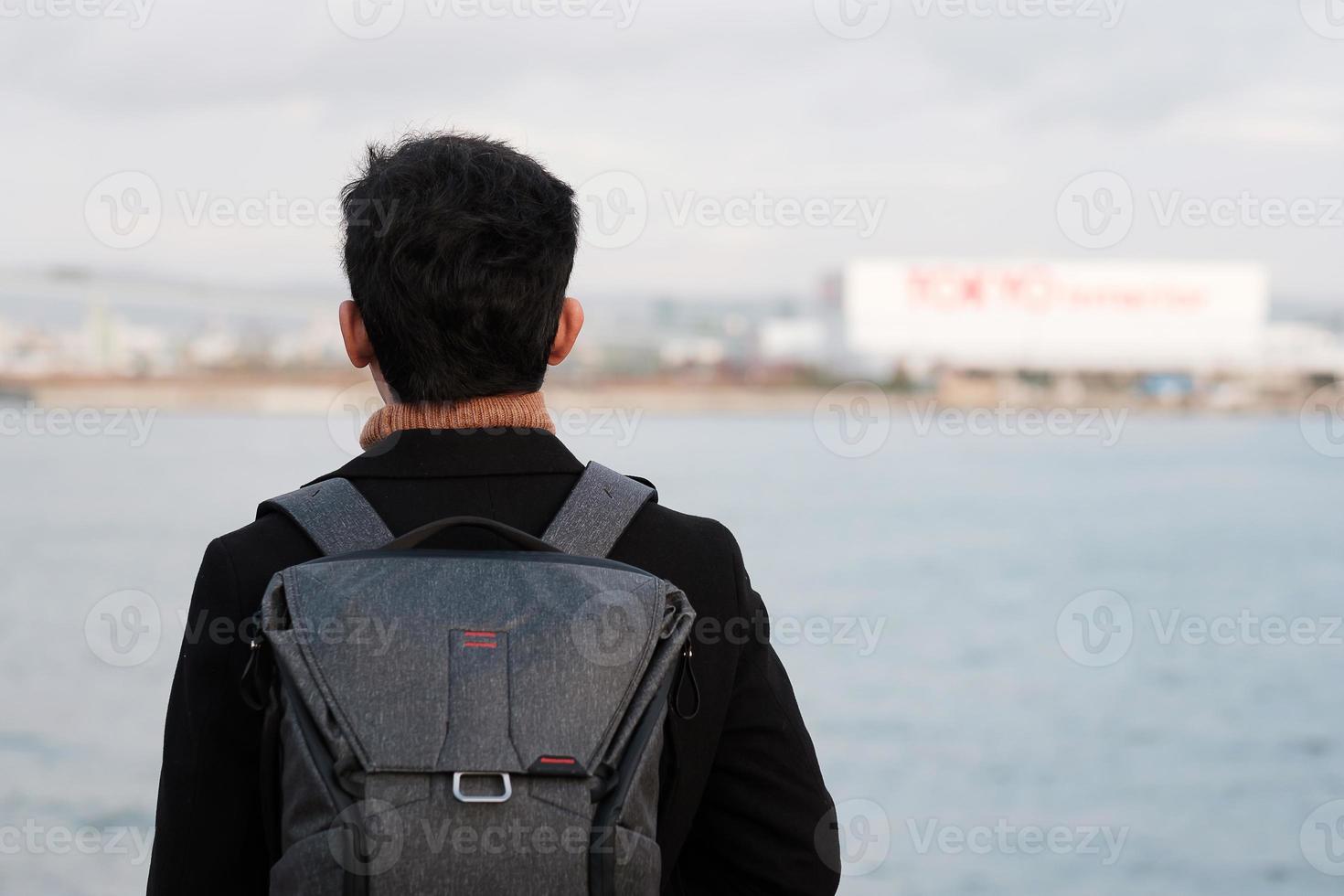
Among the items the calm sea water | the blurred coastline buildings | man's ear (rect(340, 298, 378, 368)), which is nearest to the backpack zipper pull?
man's ear (rect(340, 298, 378, 368))

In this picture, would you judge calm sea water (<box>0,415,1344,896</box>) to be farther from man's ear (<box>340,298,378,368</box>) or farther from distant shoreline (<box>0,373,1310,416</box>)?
distant shoreline (<box>0,373,1310,416</box>)

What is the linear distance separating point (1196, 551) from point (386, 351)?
559 inches

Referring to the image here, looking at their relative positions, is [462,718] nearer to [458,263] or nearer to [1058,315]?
[458,263]

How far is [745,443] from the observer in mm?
→ 25297

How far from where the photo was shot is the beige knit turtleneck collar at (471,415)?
38.9 inches

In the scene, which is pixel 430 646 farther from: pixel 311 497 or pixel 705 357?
pixel 705 357

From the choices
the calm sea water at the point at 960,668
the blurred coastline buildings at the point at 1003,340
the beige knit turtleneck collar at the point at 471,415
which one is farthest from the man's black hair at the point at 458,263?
the blurred coastline buildings at the point at 1003,340

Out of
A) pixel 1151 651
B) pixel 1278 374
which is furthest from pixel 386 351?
pixel 1278 374

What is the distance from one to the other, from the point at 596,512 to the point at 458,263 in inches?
8.0

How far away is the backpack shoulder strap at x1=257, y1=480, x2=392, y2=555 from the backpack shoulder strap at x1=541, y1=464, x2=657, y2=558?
12 cm

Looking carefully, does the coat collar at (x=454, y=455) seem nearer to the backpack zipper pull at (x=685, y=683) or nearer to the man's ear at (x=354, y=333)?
the man's ear at (x=354, y=333)

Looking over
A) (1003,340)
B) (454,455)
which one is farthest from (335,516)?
(1003,340)

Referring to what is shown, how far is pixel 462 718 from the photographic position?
85 cm

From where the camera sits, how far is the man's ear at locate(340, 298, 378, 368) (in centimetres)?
99
